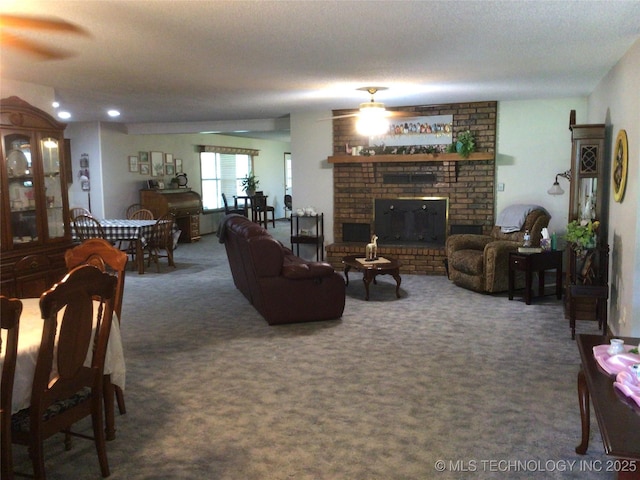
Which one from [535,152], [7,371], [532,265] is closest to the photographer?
[7,371]

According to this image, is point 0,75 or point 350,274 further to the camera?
point 350,274

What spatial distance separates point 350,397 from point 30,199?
3.35m

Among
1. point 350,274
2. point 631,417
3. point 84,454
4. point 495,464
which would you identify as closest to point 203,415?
point 84,454

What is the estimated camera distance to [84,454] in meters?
2.67

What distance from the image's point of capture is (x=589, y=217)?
16.2 feet

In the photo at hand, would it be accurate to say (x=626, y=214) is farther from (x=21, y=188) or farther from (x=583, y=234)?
(x=21, y=188)

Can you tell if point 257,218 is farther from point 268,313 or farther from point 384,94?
point 268,313

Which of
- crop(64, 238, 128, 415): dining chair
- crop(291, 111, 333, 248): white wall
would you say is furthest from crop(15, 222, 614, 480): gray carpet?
crop(291, 111, 333, 248): white wall

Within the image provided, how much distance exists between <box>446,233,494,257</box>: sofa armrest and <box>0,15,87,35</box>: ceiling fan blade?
4.76 meters

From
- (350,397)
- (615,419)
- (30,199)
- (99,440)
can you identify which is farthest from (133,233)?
(615,419)

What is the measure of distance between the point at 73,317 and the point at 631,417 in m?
2.10

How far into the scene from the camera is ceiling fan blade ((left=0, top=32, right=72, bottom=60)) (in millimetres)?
3510

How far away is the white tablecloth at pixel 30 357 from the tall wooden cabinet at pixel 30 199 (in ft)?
5.93

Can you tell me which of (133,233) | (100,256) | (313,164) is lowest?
(133,233)
